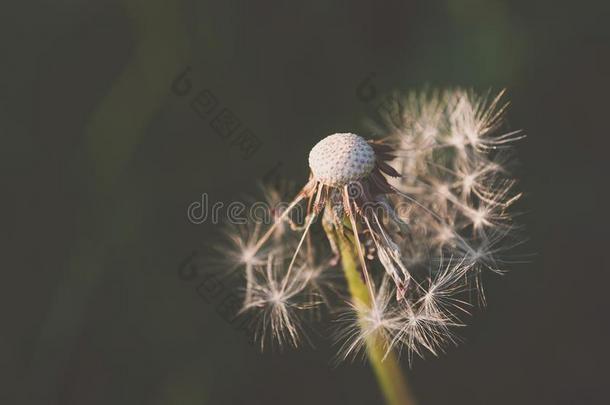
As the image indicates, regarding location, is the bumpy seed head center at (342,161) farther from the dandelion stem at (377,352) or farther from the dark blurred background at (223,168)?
the dark blurred background at (223,168)

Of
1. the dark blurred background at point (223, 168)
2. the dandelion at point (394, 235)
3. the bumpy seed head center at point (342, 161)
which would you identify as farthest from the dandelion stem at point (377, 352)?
the dark blurred background at point (223, 168)

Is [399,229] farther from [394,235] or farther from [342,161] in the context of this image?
[342,161]

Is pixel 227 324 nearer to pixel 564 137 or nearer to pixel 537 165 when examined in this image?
pixel 537 165

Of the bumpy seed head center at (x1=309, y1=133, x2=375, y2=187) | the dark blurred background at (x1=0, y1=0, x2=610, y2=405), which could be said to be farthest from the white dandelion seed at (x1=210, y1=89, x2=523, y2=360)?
the dark blurred background at (x1=0, y1=0, x2=610, y2=405)

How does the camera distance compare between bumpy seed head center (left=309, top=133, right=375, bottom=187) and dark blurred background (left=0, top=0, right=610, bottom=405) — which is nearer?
bumpy seed head center (left=309, top=133, right=375, bottom=187)

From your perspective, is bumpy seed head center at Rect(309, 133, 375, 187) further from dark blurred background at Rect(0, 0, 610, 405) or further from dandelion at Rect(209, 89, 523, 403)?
dark blurred background at Rect(0, 0, 610, 405)

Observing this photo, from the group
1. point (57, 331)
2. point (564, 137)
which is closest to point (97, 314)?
point (57, 331)

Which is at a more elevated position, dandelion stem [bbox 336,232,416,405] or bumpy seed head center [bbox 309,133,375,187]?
bumpy seed head center [bbox 309,133,375,187]

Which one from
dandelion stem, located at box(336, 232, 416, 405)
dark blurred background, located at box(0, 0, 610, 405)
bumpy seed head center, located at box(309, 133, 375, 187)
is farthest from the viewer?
dark blurred background, located at box(0, 0, 610, 405)
